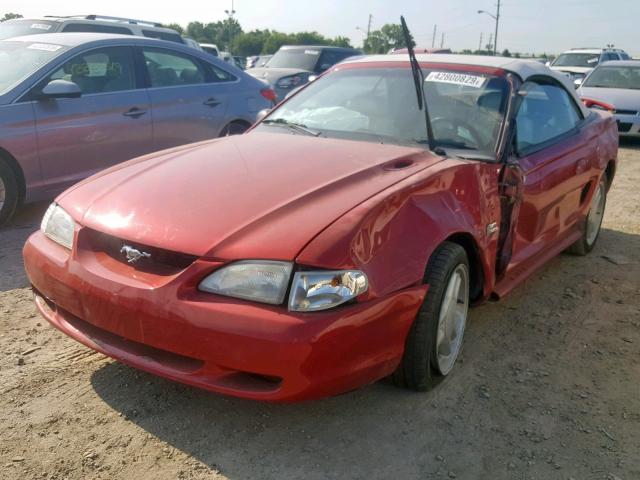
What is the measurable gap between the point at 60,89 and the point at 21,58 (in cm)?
67

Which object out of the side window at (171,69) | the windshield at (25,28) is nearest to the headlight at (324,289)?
the side window at (171,69)

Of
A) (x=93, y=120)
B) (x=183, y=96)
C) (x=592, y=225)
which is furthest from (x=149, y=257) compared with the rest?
(x=183, y=96)

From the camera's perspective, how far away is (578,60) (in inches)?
737

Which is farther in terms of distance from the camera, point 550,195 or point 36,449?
point 550,195

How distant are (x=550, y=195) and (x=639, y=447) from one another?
1661mm

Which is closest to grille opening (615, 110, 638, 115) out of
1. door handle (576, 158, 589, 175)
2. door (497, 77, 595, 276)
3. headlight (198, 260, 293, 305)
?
Result: door (497, 77, 595, 276)

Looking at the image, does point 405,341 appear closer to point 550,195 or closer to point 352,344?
point 352,344

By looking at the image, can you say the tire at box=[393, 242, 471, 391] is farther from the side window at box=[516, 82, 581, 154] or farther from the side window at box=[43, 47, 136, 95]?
the side window at box=[43, 47, 136, 95]

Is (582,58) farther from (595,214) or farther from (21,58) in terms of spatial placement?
(21,58)

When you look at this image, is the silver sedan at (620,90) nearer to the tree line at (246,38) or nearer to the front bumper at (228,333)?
the front bumper at (228,333)

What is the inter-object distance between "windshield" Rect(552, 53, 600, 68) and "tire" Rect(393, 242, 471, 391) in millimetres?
17604

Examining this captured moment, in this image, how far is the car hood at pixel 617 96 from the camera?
11.1m

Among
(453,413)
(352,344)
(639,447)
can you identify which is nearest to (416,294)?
(352,344)

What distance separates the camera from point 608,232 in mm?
5848
